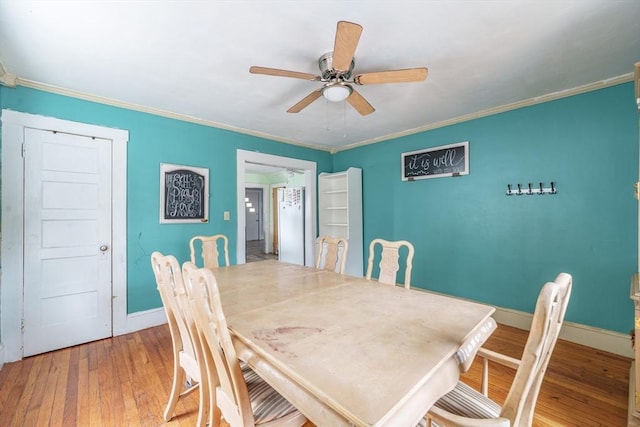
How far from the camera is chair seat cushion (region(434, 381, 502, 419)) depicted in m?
1.03

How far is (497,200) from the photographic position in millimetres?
2959

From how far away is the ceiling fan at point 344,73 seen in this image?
1355 mm

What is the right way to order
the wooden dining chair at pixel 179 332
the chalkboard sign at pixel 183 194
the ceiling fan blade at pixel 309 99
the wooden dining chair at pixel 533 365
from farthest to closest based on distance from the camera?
1. the chalkboard sign at pixel 183 194
2. the ceiling fan blade at pixel 309 99
3. the wooden dining chair at pixel 179 332
4. the wooden dining chair at pixel 533 365

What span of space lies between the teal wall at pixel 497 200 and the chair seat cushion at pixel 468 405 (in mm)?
2194

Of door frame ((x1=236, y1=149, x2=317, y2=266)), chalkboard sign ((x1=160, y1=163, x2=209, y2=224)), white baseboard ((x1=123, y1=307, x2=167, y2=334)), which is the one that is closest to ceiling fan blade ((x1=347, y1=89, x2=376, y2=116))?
door frame ((x1=236, y1=149, x2=317, y2=266))

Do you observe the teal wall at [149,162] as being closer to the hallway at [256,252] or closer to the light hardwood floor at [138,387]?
the light hardwood floor at [138,387]

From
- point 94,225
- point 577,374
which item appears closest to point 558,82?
point 577,374

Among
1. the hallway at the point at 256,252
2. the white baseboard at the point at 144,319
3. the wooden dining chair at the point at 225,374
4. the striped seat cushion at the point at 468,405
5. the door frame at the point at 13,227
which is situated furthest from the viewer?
the hallway at the point at 256,252

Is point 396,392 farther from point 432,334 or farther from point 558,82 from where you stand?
point 558,82

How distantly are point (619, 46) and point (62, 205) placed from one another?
15.1 feet

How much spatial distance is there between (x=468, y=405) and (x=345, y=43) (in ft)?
5.75

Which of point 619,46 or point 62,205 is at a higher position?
point 619,46

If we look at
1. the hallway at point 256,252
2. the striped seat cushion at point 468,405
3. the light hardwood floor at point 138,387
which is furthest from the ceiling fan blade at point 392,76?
the hallway at point 256,252

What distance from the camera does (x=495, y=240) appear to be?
2973 millimetres
